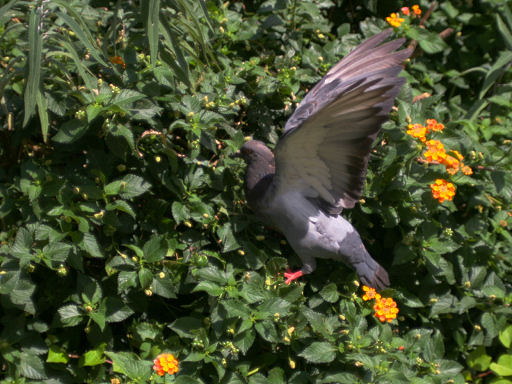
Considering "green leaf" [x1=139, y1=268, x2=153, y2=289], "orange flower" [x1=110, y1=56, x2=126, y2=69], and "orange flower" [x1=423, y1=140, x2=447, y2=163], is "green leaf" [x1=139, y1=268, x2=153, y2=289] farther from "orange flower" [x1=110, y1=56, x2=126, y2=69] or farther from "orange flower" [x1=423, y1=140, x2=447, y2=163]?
"orange flower" [x1=423, y1=140, x2=447, y2=163]

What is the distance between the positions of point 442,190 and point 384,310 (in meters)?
0.49

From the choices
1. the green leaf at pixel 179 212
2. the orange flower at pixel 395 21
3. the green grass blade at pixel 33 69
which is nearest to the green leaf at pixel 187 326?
the green leaf at pixel 179 212

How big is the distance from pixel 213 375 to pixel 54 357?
1.86 ft

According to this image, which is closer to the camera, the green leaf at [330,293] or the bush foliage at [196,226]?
the bush foliage at [196,226]

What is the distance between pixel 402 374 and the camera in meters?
1.99

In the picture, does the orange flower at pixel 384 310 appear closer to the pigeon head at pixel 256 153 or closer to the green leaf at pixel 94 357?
the pigeon head at pixel 256 153

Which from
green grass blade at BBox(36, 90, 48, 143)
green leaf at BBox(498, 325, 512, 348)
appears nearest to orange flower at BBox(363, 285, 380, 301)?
green leaf at BBox(498, 325, 512, 348)

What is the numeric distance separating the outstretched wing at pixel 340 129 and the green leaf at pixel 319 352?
0.47 metres

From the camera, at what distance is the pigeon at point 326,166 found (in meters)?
1.83

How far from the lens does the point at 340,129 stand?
1.84 m

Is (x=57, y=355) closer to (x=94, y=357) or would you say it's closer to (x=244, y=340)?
(x=94, y=357)

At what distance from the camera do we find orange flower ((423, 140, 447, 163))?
2.22m

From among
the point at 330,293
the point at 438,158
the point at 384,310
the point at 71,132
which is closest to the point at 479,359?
the point at 384,310

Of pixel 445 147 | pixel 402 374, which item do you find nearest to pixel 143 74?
pixel 445 147
